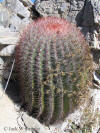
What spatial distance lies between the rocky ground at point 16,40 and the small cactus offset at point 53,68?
230mm

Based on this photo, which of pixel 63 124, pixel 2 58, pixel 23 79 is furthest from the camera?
pixel 2 58

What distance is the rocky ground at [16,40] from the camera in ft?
10.5

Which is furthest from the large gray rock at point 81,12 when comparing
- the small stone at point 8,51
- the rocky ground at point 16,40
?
the small stone at point 8,51

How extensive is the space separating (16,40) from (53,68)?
4.24 ft

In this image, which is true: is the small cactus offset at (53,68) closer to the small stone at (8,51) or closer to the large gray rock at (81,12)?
the small stone at (8,51)

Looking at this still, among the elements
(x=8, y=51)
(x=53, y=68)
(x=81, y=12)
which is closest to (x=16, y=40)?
(x=8, y=51)

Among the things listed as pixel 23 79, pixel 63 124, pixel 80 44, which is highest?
pixel 80 44

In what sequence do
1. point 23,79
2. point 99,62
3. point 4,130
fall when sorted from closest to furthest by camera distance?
1. point 4,130
2. point 23,79
3. point 99,62

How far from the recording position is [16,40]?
3.95 metres

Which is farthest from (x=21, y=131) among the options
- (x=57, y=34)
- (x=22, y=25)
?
(x=22, y=25)

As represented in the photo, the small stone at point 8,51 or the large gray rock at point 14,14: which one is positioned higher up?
the large gray rock at point 14,14

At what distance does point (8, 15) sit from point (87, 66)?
8.38ft

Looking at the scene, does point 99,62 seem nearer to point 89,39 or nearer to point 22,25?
point 89,39

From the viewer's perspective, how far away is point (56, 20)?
3.16 m
